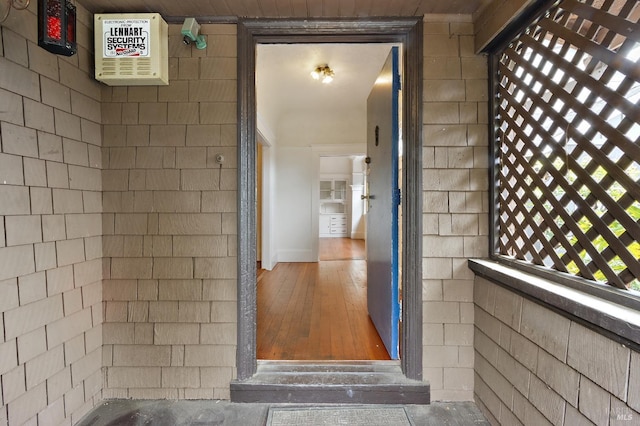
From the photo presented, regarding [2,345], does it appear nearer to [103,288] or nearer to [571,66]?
[103,288]

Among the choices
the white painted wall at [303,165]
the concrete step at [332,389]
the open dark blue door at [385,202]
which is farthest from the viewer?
the white painted wall at [303,165]

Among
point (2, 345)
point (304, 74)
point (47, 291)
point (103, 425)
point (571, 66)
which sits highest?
point (304, 74)

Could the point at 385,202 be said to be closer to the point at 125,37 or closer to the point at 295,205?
the point at 125,37

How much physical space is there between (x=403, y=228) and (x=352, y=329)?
1122 millimetres

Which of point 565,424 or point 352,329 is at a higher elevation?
point 565,424

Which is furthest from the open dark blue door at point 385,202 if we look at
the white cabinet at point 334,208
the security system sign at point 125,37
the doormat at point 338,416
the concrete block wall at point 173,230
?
the white cabinet at point 334,208

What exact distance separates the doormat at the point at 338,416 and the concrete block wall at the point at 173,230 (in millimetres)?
347

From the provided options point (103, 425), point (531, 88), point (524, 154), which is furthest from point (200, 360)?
point (531, 88)

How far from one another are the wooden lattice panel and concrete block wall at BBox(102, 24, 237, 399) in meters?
1.40

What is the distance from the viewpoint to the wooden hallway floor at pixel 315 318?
1.98m

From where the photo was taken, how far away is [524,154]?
51.9 inches

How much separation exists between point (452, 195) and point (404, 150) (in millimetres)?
352

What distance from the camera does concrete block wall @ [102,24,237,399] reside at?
5.16ft

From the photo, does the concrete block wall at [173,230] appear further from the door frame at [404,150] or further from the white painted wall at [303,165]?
the white painted wall at [303,165]
